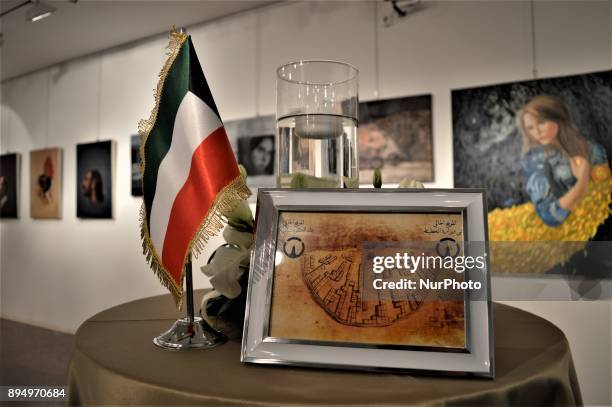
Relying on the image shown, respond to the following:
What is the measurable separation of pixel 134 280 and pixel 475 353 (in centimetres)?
438

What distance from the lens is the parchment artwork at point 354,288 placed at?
2.22ft

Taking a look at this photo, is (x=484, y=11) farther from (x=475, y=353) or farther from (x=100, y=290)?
(x=100, y=290)

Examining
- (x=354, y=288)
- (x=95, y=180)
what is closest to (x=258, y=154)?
(x=95, y=180)

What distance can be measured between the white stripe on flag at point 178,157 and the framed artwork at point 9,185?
6.17 m

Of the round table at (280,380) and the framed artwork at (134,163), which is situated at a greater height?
the framed artwork at (134,163)

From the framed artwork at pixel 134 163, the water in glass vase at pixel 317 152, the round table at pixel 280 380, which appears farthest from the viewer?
the framed artwork at pixel 134 163

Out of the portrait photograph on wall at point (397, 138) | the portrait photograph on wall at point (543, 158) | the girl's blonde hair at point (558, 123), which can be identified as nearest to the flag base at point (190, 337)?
the portrait photograph on wall at point (543, 158)

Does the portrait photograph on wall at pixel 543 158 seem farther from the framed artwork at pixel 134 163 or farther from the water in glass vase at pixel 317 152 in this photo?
the framed artwork at pixel 134 163

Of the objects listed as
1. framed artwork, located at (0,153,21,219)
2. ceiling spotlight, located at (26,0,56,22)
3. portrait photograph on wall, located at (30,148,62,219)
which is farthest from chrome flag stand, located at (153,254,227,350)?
framed artwork, located at (0,153,21,219)

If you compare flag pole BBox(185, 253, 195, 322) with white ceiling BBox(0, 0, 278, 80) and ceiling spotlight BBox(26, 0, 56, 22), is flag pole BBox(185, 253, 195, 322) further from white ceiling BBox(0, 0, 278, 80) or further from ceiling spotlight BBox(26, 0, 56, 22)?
ceiling spotlight BBox(26, 0, 56, 22)

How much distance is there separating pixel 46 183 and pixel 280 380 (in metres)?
5.83

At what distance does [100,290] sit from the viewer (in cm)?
471

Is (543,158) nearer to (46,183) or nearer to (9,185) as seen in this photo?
(46,183)

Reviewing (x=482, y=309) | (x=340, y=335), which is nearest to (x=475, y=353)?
(x=482, y=309)
